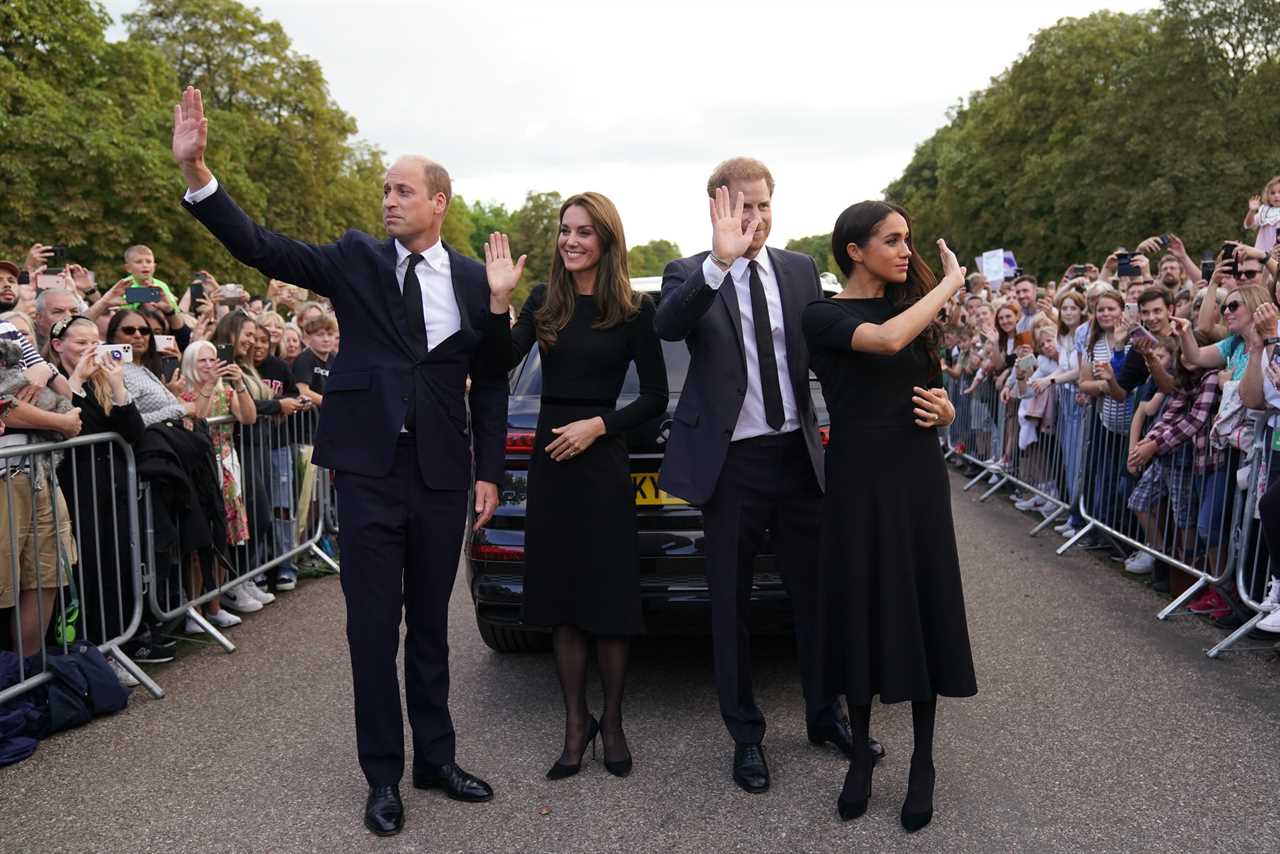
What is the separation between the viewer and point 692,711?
5094 millimetres

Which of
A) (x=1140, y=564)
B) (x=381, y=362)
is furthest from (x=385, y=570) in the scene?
(x=1140, y=564)

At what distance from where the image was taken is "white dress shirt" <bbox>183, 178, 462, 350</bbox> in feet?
13.3

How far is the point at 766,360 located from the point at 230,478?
4084 mm

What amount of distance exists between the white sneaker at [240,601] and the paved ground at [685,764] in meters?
0.90

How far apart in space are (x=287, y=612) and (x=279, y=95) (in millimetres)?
40590

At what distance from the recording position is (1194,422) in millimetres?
7008

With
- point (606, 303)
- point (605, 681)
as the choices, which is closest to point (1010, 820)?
point (605, 681)

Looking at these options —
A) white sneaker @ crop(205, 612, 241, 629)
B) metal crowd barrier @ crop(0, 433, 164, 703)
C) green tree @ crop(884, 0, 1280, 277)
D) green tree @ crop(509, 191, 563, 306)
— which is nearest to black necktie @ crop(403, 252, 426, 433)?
metal crowd barrier @ crop(0, 433, 164, 703)

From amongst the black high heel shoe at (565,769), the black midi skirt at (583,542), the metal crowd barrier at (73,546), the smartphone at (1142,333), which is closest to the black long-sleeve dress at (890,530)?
the black midi skirt at (583,542)

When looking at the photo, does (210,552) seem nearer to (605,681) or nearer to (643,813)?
(605,681)

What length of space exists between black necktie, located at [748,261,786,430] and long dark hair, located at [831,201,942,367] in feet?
1.21

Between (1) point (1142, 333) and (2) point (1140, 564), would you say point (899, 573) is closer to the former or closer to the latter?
(1) point (1142, 333)

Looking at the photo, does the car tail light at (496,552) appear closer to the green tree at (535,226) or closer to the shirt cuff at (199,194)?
the shirt cuff at (199,194)

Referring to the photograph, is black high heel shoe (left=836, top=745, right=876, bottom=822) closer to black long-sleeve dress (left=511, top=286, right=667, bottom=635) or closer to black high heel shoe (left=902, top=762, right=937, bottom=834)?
black high heel shoe (left=902, top=762, right=937, bottom=834)
